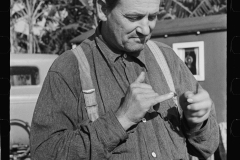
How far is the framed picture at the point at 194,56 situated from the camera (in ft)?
25.4

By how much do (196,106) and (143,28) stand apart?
1.26 feet

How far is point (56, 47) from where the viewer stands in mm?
14141

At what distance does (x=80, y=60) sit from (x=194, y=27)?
242 inches

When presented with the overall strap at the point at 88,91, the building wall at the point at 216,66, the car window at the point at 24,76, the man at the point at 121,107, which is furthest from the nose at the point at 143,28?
the car window at the point at 24,76

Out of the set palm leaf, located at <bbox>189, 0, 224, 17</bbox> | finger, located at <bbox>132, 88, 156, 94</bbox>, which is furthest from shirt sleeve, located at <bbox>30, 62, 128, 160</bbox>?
palm leaf, located at <bbox>189, 0, 224, 17</bbox>

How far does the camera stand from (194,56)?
7875mm

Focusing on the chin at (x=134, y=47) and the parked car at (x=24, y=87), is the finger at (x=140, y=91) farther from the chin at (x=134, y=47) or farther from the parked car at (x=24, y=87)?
the parked car at (x=24, y=87)

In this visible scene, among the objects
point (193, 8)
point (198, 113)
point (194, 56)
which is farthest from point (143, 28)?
point (193, 8)

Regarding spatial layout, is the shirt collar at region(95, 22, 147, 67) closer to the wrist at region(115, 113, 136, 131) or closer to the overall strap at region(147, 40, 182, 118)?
the overall strap at region(147, 40, 182, 118)

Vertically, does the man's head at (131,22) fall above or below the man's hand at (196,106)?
above

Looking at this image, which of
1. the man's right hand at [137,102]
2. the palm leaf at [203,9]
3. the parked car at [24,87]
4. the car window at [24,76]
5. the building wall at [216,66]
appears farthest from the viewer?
the palm leaf at [203,9]

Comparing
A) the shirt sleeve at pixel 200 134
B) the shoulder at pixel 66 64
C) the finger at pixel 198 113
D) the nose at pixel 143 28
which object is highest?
the nose at pixel 143 28
